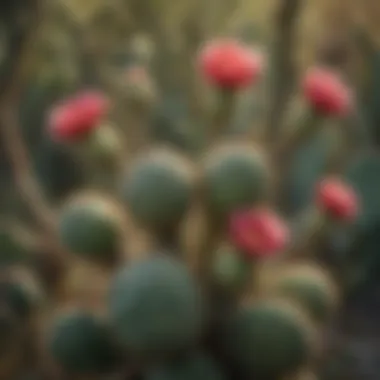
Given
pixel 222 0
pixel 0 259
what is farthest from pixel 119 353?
pixel 222 0

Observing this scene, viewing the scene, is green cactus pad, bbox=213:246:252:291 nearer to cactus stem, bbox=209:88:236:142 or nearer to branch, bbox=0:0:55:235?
cactus stem, bbox=209:88:236:142

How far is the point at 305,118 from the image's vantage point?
0.79 metres

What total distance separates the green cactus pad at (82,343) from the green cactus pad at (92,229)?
5 centimetres

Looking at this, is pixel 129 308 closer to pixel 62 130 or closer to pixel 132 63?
pixel 62 130

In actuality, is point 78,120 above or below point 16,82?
below

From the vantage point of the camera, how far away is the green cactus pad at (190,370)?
731 millimetres

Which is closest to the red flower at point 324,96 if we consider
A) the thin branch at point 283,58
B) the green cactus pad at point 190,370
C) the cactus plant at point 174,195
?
the cactus plant at point 174,195

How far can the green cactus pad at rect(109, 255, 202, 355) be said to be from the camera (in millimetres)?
708

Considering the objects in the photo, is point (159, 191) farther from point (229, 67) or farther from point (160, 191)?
point (229, 67)

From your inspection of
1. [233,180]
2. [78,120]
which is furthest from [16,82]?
[233,180]

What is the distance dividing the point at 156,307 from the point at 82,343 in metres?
0.09

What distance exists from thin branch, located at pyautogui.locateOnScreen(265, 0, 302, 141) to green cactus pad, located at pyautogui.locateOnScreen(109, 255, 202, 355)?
24 cm

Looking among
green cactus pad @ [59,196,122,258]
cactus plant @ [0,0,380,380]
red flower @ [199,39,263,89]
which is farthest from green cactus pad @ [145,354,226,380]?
red flower @ [199,39,263,89]

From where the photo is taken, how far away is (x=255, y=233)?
72cm
